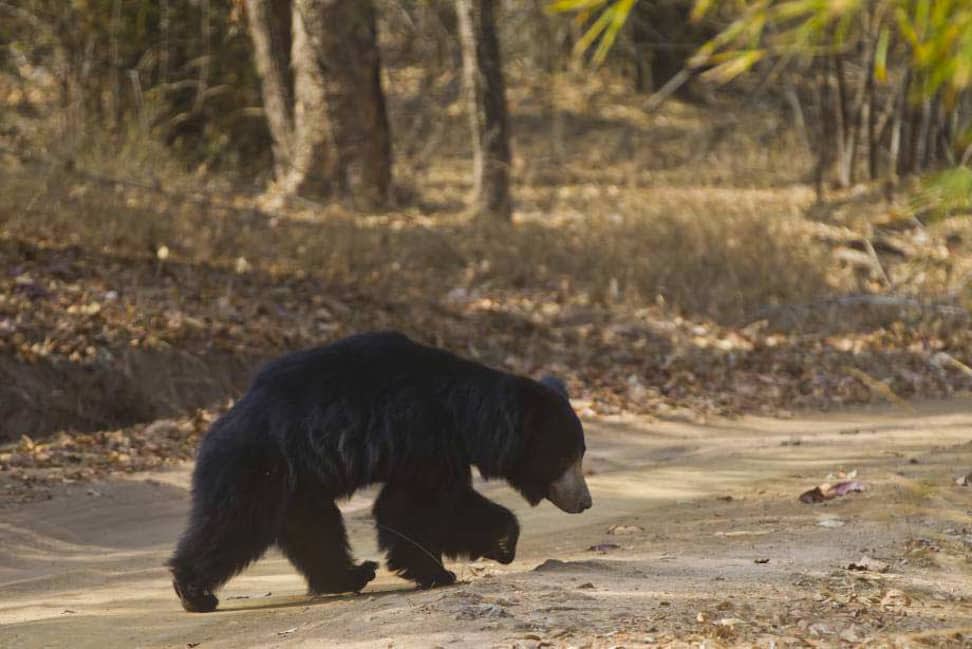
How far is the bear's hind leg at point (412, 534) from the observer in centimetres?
589

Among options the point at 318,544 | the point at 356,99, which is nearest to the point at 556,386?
the point at 318,544

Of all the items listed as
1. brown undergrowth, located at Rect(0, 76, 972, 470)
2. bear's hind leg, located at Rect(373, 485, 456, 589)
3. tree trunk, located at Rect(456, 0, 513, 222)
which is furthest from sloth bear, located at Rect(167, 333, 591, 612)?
tree trunk, located at Rect(456, 0, 513, 222)

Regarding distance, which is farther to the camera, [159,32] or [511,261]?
[159,32]

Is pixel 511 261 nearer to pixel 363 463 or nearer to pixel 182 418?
pixel 182 418

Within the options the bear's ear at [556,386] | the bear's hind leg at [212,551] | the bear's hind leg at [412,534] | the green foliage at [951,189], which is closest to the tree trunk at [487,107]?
the bear's ear at [556,386]

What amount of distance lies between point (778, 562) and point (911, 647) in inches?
54.0

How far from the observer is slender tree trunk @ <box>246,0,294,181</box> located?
17562 mm

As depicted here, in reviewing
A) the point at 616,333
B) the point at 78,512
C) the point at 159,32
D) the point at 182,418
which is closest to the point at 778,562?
the point at 78,512

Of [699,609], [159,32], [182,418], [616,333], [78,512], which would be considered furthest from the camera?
[159,32]

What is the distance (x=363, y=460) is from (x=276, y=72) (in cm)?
1283

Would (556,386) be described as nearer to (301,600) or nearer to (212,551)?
(301,600)

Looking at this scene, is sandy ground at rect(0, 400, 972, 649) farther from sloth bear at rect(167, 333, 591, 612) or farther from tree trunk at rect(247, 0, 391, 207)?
tree trunk at rect(247, 0, 391, 207)

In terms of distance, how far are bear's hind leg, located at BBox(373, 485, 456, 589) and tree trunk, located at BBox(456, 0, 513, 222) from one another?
37.6 feet

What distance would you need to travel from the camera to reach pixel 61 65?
1712 centimetres
